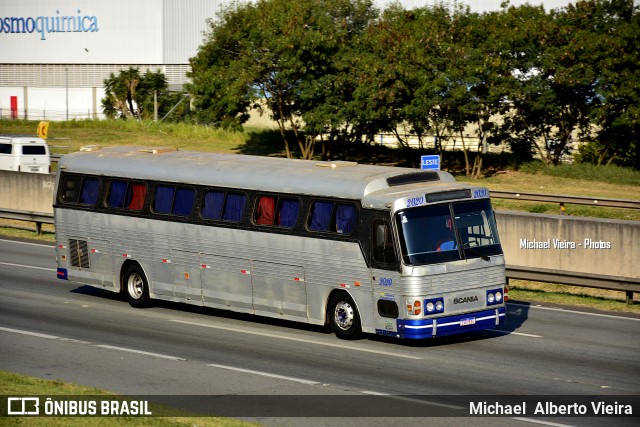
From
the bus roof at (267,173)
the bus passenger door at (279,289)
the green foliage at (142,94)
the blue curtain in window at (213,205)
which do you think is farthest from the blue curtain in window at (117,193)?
the green foliage at (142,94)

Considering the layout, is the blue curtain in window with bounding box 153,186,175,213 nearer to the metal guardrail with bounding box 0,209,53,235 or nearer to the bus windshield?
the bus windshield

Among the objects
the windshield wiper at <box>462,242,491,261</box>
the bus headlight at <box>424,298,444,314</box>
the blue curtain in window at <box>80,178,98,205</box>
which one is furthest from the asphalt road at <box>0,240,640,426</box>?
the blue curtain in window at <box>80,178,98,205</box>

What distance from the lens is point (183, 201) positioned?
19.7 metres

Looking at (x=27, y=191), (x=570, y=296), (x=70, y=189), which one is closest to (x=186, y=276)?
(x=70, y=189)

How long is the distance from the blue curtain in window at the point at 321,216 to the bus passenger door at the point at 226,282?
1.65m

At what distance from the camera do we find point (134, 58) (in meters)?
87.5

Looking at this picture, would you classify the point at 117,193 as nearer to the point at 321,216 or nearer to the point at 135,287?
the point at 135,287

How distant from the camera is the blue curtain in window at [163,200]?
19.9 m

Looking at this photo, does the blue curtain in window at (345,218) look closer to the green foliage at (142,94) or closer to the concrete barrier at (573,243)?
the concrete barrier at (573,243)

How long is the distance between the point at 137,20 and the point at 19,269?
64.6m

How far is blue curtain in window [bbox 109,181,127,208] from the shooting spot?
68.2 ft

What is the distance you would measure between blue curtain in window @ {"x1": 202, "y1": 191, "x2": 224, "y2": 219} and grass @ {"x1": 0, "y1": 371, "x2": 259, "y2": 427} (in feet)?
20.0

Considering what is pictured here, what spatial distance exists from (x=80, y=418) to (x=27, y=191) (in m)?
26.4

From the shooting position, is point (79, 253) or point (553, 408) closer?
point (553, 408)
